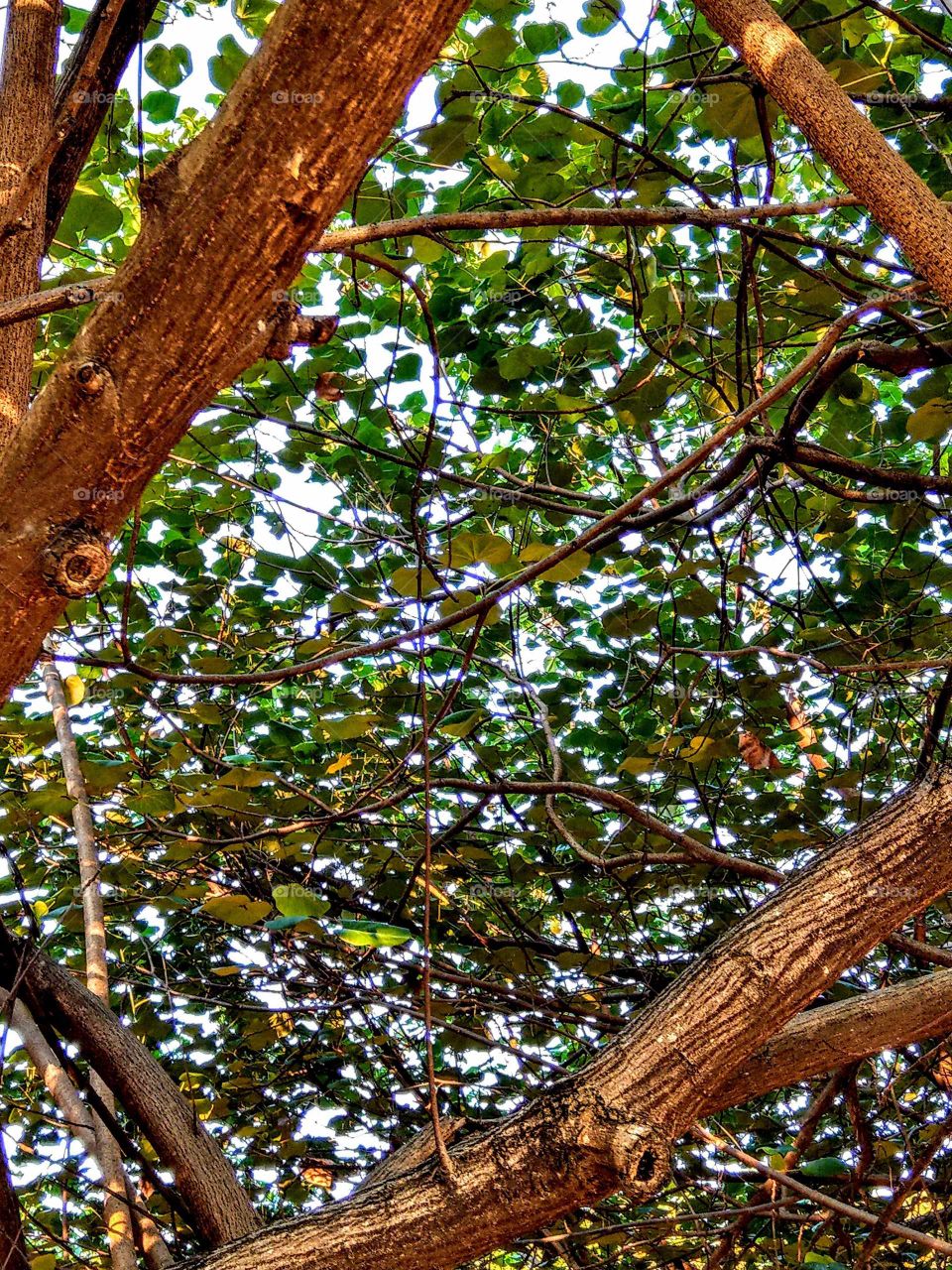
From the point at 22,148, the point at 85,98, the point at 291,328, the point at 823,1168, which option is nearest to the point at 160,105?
the point at 85,98

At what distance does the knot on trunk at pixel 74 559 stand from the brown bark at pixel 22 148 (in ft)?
1.74

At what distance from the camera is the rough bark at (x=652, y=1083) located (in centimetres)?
139

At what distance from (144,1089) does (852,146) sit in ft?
6.58

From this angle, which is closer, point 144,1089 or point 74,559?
point 74,559

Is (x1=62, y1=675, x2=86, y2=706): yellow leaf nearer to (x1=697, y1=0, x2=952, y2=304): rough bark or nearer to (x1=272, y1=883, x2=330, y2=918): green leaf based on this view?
(x1=272, y1=883, x2=330, y2=918): green leaf

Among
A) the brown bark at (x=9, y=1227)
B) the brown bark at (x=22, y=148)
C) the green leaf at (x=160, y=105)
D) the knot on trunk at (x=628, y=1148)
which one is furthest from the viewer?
the green leaf at (x=160, y=105)

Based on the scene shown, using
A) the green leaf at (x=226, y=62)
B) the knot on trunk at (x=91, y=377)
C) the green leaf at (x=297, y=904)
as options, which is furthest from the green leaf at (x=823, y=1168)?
the green leaf at (x=226, y=62)

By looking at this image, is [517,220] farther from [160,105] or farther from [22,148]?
[160,105]

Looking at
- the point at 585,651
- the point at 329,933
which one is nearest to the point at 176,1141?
the point at 329,933

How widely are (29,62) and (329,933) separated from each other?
1.71 m

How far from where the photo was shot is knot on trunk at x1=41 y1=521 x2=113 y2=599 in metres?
0.92

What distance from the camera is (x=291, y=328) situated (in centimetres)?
94

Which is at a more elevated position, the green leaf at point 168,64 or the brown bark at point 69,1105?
the green leaf at point 168,64

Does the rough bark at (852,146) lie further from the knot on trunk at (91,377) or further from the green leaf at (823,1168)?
the green leaf at (823,1168)
